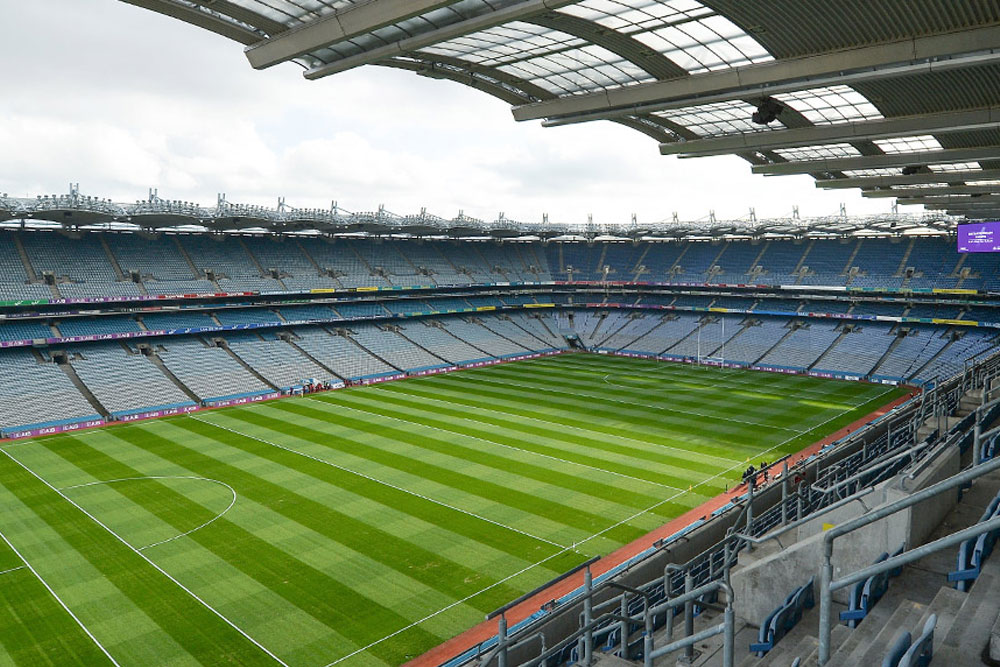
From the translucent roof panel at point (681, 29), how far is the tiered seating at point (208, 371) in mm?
35607

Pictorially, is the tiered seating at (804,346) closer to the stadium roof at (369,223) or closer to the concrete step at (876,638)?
the stadium roof at (369,223)

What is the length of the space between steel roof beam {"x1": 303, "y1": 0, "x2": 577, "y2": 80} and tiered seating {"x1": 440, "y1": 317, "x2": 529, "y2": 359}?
1784 inches

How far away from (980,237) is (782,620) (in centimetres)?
3624

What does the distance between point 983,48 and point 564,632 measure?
15.9m

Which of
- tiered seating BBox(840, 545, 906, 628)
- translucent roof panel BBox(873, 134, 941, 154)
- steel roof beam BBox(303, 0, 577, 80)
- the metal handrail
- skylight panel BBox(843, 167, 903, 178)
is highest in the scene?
steel roof beam BBox(303, 0, 577, 80)

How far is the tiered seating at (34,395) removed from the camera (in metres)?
36.4

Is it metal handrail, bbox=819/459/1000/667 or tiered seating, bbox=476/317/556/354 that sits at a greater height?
metal handrail, bbox=819/459/1000/667

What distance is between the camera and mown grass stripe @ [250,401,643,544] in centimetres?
2330

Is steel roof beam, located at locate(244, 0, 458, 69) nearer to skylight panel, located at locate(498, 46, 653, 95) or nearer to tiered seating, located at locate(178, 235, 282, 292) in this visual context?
skylight panel, located at locate(498, 46, 653, 95)

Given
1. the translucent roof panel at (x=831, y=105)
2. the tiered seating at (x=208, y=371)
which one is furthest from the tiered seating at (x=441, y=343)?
the translucent roof panel at (x=831, y=105)

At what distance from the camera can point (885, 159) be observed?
27000 millimetres

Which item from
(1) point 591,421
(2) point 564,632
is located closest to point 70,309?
(1) point 591,421

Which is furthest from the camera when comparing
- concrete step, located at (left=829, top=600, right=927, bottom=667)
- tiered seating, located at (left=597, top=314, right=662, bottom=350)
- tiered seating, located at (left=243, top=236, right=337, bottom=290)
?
tiered seating, located at (left=597, top=314, right=662, bottom=350)

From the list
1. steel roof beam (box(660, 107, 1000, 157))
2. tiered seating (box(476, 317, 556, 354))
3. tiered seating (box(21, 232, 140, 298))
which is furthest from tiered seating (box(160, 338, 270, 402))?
steel roof beam (box(660, 107, 1000, 157))
